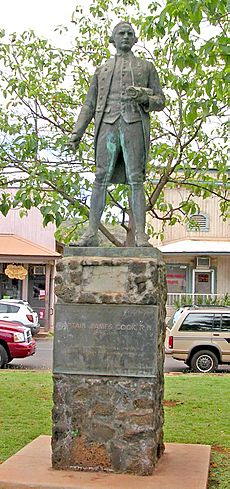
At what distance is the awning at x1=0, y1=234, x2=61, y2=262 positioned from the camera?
29.8 m

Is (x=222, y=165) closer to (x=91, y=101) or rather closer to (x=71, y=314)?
(x=91, y=101)

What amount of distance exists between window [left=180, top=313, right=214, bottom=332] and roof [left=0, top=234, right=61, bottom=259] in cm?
1199

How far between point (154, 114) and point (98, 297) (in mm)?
7235

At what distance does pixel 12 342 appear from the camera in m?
17.8

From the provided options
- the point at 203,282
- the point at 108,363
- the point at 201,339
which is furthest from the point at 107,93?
the point at 203,282

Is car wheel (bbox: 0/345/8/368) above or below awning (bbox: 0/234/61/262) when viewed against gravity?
below

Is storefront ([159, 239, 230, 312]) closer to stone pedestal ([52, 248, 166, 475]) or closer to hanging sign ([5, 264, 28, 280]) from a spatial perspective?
hanging sign ([5, 264, 28, 280])

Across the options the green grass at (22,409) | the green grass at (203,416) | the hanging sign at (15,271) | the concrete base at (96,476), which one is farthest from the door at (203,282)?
the concrete base at (96,476)

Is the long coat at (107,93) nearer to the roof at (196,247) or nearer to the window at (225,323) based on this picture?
the window at (225,323)

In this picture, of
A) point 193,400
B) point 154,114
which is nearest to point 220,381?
point 193,400

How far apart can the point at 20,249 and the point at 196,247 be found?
6.79 meters

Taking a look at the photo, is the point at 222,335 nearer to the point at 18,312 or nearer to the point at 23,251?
the point at 18,312

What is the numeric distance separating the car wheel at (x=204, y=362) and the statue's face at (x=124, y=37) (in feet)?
38.1

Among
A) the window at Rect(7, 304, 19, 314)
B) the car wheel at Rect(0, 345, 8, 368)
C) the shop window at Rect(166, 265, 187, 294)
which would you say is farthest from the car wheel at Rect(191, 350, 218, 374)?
the shop window at Rect(166, 265, 187, 294)
